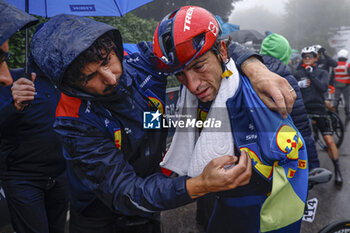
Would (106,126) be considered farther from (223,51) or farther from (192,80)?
(223,51)

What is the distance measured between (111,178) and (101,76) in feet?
1.90

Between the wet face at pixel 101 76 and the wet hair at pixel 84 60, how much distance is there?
0.6 inches

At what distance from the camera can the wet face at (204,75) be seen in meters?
1.38

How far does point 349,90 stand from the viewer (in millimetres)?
8008

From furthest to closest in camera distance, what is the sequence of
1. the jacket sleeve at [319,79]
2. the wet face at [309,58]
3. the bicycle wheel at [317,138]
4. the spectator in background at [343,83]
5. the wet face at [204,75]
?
the spectator in background at [343,83], the bicycle wheel at [317,138], the wet face at [309,58], the jacket sleeve at [319,79], the wet face at [204,75]

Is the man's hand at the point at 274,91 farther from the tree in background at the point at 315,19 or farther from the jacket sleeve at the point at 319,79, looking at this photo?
the tree in background at the point at 315,19

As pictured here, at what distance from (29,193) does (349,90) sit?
945cm

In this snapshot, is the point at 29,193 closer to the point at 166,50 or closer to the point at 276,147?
the point at 166,50

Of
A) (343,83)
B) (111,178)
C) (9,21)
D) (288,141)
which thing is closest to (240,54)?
(288,141)

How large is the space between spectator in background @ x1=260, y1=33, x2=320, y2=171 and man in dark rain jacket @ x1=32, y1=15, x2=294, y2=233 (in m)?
1.51

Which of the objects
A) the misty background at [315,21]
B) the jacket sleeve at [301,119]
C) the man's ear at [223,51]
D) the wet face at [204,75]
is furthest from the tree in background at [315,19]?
the wet face at [204,75]

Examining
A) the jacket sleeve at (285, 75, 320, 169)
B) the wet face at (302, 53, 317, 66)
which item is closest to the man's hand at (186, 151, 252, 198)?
the jacket sleeve at (285, 75, 320, 169)

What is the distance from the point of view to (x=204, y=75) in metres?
1.39

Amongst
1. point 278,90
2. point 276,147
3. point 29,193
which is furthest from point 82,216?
point 278,90
